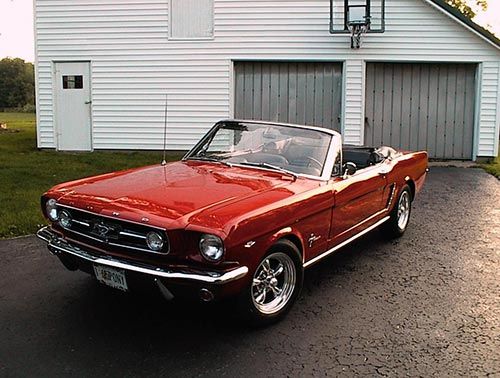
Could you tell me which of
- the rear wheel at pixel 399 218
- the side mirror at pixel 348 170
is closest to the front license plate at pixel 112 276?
the side mirror at pixel 348 170

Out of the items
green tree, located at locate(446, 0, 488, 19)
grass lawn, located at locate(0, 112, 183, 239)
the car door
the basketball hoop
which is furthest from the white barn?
green tree, located at locate(446, 0, 488, 19)

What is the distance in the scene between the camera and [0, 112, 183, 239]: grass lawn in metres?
6.88

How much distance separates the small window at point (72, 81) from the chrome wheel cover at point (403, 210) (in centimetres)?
1009

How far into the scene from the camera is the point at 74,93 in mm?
14289

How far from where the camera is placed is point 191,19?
13.7m

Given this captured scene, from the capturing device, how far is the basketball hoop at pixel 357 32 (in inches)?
492

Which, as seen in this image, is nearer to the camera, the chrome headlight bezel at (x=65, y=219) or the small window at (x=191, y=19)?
the chrome headlight bezel at (x=65, y=219)

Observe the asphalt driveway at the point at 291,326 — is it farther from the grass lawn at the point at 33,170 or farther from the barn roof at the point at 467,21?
the barn roof at the point at 467,21

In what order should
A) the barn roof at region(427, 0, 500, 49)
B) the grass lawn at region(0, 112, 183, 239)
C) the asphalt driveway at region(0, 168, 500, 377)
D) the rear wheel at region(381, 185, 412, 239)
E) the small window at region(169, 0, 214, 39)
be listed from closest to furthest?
the asphalt driveway at region(0, 168, 500, 377) < the rear wheel at region(381, 185, 412, 239) < the grass lawn at region(0, 112, 183, 239) < the barn roof at region(427, 0, 500, 49) < the small window at region(169, 0, 214, 39)

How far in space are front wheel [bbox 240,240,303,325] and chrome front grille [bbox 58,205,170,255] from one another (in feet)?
2.36

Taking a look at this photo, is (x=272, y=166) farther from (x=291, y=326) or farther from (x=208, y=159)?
(x=291, y=326)

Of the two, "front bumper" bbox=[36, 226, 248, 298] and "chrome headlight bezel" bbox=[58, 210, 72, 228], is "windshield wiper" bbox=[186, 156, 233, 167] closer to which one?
"chrome headlight bezel" bbox=[58, 210, 72, 228]

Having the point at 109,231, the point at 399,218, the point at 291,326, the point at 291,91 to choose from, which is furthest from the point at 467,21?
the point at 109,231

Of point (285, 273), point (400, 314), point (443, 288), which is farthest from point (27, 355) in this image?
point (443, 288)
